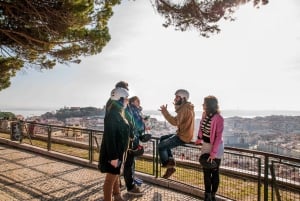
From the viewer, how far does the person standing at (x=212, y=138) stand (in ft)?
18.2

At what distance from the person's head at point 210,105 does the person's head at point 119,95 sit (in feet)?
4.64

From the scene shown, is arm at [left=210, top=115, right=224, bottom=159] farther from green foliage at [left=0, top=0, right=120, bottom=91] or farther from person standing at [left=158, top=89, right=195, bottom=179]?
green foliage at [left=0, top=0, right=120, bottom=91]

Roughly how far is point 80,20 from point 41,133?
5.94 m

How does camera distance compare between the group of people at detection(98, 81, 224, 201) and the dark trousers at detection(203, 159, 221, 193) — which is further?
the dark trousers at detection(203, 159, 221, 193)

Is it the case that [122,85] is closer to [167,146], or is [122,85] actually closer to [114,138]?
[114,138]

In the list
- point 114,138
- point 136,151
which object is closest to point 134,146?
point 136,151

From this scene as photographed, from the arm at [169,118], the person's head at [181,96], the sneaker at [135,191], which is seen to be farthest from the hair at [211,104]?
the sneaker at [135,191]

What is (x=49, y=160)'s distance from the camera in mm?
10656

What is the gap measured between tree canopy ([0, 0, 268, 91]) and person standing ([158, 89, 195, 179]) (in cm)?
320

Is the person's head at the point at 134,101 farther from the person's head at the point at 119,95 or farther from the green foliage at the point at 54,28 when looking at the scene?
the green foliage at the point at 54,28

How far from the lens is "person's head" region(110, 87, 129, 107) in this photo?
5.50 meters

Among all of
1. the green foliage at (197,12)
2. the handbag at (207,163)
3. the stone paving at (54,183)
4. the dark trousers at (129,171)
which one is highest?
the green foliage at (197,12)

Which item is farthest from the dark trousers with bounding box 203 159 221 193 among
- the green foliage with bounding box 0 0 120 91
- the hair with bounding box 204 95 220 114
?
the green foliage with bounding box 0 0 120 91

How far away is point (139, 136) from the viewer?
22.4 ft
